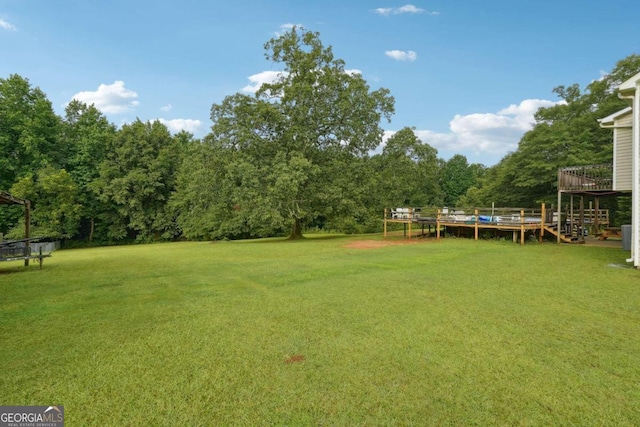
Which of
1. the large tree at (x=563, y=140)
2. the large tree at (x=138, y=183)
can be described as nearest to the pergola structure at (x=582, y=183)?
the large tree at (x=563, y=140)

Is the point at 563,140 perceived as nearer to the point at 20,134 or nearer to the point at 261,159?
the point at 261,159

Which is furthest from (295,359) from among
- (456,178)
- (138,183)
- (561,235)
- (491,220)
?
(456,178)

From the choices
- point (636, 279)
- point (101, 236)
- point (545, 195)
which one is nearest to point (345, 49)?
point (545, 195)

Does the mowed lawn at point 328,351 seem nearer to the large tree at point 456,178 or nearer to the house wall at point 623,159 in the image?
the house wall at point 623,159

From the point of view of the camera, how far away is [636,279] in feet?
25.8

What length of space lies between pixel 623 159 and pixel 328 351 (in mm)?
13726

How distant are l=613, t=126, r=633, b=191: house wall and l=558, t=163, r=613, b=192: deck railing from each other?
7.93ft

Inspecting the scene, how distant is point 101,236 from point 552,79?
41.1 metres

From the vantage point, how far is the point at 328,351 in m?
4.02

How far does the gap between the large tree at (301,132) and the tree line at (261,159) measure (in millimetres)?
83

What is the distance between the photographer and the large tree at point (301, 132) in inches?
797

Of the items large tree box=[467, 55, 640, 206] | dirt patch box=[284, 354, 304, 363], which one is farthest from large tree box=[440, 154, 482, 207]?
dirt patch box=[284, 354, 304, 363]

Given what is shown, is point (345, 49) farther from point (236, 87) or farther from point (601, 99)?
point (601, 99)

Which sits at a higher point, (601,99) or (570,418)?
(601,99)
